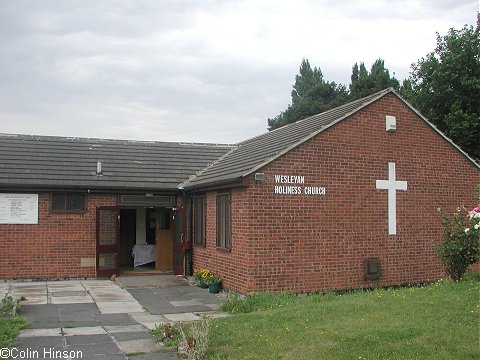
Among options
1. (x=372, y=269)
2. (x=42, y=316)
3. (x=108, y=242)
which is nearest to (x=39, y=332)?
(x=42, y=316)

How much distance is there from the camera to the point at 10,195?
16.6 m

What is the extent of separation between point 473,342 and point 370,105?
894 centimetres

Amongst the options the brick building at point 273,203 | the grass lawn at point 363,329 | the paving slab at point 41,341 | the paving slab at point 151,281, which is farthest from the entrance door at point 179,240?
the paving slab at point 41,341

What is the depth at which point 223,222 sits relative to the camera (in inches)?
580

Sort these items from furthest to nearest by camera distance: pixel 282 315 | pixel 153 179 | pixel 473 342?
pixel 153 179
pixel 282 315
pixel 473 342

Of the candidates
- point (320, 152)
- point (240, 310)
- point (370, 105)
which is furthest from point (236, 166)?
point (240, 310)

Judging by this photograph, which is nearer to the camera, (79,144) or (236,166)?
(236,166)

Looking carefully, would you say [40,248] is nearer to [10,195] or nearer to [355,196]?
[10,195]

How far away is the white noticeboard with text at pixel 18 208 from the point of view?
16500 millimetres

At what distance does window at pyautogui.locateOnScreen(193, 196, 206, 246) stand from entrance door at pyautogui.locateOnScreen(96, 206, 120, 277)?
2508 millimetres

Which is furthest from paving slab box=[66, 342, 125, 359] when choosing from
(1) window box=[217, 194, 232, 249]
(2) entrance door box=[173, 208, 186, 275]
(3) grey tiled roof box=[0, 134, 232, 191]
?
(3) grey tiled roof box=[0, 134, 232, 191]

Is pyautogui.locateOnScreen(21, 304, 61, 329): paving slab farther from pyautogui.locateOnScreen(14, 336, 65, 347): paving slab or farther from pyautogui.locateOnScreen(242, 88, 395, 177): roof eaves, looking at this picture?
pyautogui.locateOnScreen(242, 88, 395, 177): roof eaves

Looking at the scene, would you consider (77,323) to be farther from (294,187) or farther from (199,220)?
(199,220)

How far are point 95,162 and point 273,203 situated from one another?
8.11 metres
